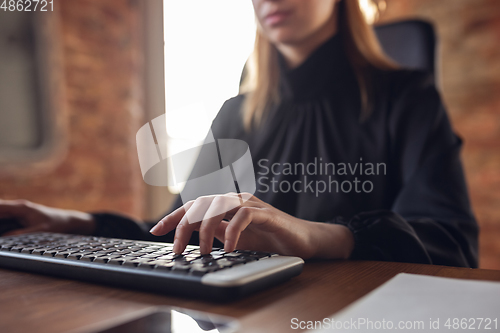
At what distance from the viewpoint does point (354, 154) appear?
888 mm

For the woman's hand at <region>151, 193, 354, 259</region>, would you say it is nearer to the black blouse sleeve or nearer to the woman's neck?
the black blouse sleeve

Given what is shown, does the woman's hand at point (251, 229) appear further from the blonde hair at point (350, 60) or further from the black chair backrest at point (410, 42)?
the black chair backrest at point (410, 42)

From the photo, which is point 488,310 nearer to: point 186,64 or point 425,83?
point 425,83

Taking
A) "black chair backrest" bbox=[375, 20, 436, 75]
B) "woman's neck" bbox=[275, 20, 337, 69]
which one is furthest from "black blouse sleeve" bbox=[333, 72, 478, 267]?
"woman's neck" bbox=[275, 20, 337, 69]

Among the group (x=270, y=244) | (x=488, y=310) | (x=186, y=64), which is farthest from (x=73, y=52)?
(x=488, y=310)

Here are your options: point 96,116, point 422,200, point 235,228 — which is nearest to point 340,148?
point 422,200

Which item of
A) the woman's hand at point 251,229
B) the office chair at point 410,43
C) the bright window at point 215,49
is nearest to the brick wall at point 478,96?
the office chair at point 410,43

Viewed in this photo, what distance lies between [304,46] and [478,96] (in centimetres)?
118

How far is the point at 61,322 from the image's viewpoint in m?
0.25

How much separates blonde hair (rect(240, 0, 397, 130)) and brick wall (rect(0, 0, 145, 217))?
1.01 m

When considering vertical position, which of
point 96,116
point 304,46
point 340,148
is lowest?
point 340,148

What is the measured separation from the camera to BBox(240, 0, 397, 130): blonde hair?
99 centimetres

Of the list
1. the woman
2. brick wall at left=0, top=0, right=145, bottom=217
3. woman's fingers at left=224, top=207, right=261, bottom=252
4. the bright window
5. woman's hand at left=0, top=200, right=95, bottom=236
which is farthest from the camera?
brick wall at left=0, top=0, right=145, bottom=217

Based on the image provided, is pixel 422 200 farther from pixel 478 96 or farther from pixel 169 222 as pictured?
pixel 478 96
